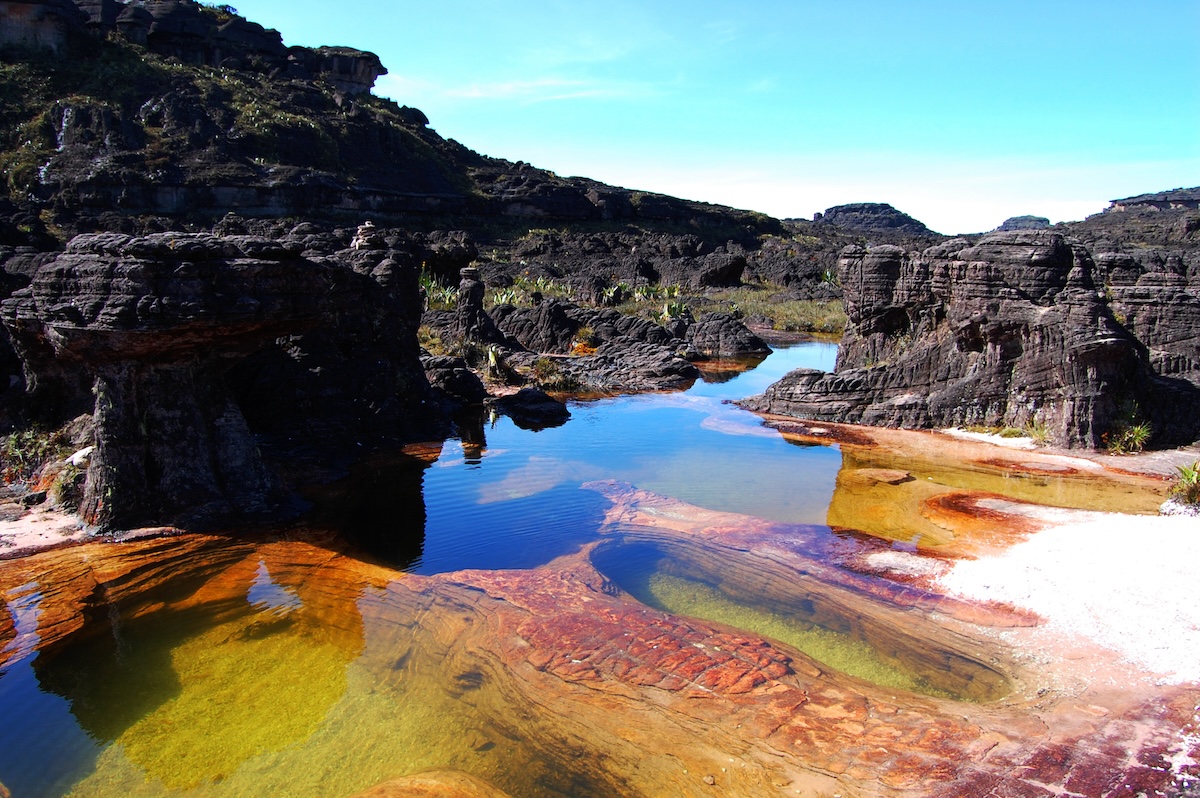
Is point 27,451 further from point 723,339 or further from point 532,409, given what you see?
point 723,339

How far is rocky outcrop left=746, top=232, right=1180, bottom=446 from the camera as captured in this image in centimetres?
1255

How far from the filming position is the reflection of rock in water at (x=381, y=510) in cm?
859

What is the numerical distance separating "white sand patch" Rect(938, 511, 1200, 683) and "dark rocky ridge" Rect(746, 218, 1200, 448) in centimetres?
479

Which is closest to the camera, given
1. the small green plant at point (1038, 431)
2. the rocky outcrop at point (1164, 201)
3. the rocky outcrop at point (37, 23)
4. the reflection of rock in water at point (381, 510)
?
the reflection of rock in water at point (381, 510)

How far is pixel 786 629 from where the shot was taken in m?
6.75

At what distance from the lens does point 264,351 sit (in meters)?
12.2

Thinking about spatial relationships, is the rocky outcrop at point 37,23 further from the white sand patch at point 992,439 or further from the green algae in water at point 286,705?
the green algae in water at point 286,705

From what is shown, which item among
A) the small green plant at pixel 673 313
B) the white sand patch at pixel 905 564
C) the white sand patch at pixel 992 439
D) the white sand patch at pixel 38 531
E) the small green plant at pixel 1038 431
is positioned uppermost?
the small green plant at pixel 673 313

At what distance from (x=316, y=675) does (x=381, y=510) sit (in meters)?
3.97

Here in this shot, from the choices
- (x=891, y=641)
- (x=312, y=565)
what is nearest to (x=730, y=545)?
(x=891, y=641)

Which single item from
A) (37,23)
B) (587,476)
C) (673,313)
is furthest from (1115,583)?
(37,23)

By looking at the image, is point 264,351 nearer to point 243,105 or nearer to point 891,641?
point 891,641

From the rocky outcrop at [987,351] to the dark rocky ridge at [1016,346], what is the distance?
0.8 inches

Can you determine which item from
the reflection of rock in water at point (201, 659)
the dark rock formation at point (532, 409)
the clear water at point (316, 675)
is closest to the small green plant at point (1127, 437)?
the clear water at point (316, 675)
